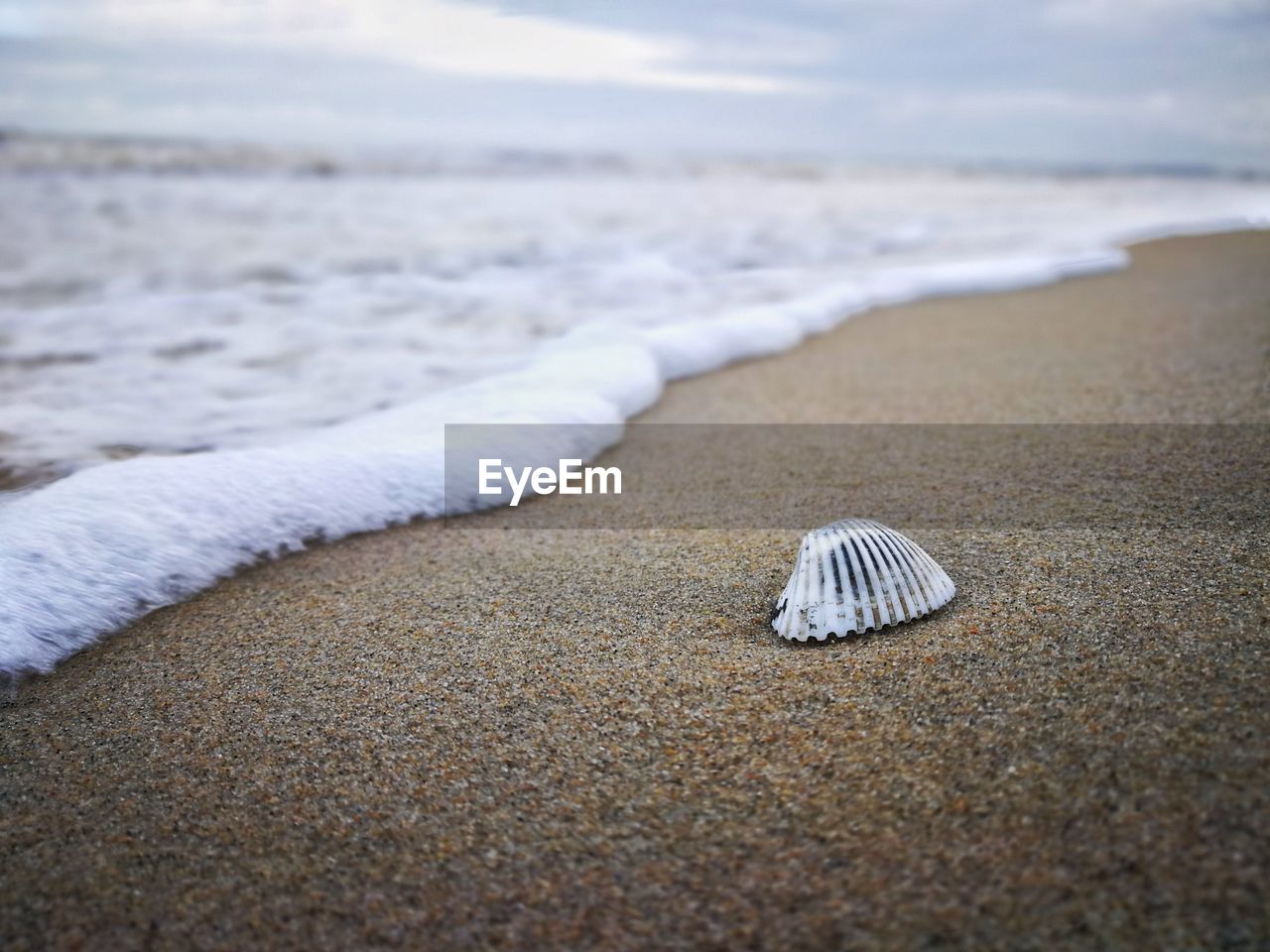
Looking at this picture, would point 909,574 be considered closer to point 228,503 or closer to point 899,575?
point 899,575

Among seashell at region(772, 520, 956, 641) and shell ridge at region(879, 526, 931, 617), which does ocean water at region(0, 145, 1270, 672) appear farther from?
shell ridge at region(879, 526, 931, 617)

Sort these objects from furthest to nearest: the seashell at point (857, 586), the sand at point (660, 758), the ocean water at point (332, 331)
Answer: the ocean water at point (332, 331) → the seashell at point (857, 586) → the sand at point (660, 758)

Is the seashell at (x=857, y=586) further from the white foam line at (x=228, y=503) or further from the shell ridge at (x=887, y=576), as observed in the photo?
the white foam line at (x=228, y=503)

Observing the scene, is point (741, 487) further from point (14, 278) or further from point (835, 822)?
point (14, 278)

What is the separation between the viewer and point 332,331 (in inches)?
187

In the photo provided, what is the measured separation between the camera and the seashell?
1.70 meters

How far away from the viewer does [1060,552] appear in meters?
1.92

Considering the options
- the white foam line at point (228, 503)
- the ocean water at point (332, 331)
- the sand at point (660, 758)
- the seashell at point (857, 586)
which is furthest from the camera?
the ocean water at point (332, 331)

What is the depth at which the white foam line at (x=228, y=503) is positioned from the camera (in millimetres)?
1972

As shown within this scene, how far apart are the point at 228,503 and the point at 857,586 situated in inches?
64.7

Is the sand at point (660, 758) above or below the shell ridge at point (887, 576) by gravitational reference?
A: below

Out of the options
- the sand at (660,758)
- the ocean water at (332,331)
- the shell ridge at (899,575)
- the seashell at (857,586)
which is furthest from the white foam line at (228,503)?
the shell ridge at (899,575)

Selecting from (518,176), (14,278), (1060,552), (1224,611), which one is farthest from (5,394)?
(518,176)

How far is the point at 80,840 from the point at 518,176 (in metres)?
19.9
